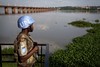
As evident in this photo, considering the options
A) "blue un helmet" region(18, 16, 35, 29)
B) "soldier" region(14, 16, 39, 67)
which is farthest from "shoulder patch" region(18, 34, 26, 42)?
"blue un helmet" region(18, 16, 35, 29)

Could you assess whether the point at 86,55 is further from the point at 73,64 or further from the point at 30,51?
the point at 30,51

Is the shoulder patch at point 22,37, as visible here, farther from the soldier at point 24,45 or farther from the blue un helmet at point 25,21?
the blue un helmet at point 25,21

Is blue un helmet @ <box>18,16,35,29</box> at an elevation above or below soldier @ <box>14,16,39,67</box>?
above

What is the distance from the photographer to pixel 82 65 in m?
11.0

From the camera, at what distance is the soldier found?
3.58 m

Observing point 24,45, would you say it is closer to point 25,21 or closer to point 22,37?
point 22,37

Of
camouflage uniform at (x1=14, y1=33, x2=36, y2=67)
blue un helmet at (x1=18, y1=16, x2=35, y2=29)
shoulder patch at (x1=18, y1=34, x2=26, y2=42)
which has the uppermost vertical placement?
blue un helmet at (x1=18, y1=16, x2=35, y2=29)

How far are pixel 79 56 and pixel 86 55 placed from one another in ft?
1.51

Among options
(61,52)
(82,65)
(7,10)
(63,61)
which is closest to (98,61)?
(82,65)

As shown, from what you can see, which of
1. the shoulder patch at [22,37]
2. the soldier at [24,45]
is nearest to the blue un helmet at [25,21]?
the soldier at [24,45]

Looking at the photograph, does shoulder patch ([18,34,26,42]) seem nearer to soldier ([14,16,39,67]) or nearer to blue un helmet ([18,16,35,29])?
soldier ([14,16,39,67])

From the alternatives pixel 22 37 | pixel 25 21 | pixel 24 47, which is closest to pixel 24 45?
pixel 24 47

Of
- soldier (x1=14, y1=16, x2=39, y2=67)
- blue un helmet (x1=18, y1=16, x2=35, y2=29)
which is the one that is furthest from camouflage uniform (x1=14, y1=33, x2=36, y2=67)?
blue un helmet (x1=18, y1=16, x2=35, y2=29)

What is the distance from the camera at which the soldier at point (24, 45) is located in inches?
141
